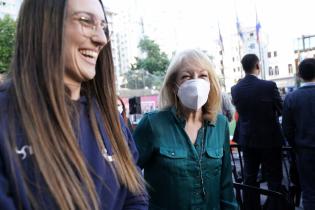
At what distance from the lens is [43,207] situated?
0.93 meters

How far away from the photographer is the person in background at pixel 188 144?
1.87 metres

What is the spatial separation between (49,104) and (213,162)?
111cm

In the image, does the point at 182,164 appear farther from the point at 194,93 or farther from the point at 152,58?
the point at 152,58

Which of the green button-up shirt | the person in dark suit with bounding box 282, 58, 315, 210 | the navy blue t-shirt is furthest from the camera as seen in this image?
the person in dark suit with bounding box 282, 58, 315, 210

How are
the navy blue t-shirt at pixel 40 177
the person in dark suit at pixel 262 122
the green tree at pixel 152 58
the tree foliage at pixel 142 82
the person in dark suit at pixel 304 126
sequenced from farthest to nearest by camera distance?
the green tree at pixel 152 58 < the tree foliage at pixel 142 82 < the person in dark suit at pixel 262 122 < the person in dark suit at pixel 304 126 < the navy blue t-shirt at pixel 40 177

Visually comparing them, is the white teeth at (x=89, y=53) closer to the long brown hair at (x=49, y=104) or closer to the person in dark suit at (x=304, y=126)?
the long brown hair at (x=49, y=104)

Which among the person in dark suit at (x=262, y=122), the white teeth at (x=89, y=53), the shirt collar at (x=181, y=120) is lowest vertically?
the person in dark suit at (x=262, y=122)

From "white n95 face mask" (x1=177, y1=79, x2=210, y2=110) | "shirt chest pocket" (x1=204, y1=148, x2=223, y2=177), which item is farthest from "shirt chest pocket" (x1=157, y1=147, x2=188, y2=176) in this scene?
"white n95 face mask" (x1=177, y1=79, x2=210, y2=110)

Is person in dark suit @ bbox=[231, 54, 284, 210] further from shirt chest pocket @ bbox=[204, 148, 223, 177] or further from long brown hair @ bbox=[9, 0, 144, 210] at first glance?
long brown hair @ bbox=[9, 0, 144, 210]

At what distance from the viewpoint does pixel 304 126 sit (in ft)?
11.4

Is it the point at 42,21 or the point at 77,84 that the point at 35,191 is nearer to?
the point at 77,84

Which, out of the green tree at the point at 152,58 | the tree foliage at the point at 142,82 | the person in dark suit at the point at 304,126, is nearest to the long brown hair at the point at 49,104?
the person in dark suit at the point at 304,126

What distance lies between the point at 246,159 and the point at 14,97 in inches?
145

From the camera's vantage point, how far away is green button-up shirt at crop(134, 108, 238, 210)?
187 centimetres
